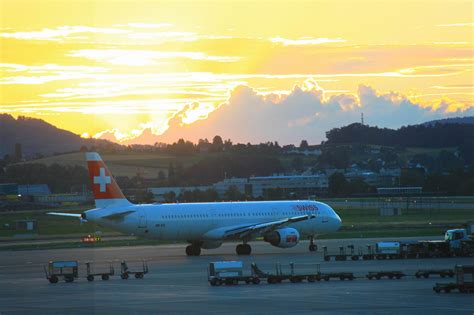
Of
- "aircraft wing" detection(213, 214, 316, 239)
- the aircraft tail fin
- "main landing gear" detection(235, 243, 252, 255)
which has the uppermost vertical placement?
the aircraft tail fin

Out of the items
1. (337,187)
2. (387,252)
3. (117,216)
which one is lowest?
(387,252)

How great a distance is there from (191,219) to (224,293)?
83.8 ft

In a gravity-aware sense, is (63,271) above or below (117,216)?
below

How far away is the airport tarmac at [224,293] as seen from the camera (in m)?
36.6

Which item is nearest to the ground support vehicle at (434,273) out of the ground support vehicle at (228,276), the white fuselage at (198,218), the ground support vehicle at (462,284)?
the ground support vehicle at (462,284)

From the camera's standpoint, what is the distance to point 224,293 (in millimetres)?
41844

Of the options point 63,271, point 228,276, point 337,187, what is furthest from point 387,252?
point 337,187

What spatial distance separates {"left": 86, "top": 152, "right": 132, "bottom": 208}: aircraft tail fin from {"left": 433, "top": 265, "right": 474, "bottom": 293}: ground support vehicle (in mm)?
29647

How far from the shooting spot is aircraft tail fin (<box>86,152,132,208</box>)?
66250 mm

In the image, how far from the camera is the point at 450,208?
123938mm

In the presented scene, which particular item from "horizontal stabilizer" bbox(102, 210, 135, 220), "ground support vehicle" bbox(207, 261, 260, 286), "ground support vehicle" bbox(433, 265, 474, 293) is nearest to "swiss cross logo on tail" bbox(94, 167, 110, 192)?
"horizontal stabilizer" bbox(102, 210, 135, 220)

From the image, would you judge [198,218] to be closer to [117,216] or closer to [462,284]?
[117,216]

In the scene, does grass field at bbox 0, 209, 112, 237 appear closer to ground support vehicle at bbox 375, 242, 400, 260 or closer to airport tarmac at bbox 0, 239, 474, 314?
airport tarmac at bbox 0, 239, 474, 314

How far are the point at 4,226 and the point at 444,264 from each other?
6464 centimetres
